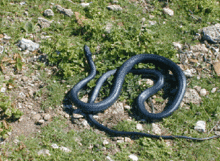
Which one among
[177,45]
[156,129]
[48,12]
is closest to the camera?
[156,129]

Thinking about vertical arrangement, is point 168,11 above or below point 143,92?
above

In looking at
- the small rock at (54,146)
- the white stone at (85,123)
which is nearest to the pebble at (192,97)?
the white stone at (85,123)

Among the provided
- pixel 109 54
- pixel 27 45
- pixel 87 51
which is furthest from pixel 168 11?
pixel 27 45

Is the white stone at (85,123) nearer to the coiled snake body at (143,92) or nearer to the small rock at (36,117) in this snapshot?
the coiled snake body at (143,92)

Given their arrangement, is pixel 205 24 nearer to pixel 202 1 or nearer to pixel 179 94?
pixel 202 1

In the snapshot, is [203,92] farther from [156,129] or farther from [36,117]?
[36,117]

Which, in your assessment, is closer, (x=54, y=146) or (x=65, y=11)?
(x=54, y=146)

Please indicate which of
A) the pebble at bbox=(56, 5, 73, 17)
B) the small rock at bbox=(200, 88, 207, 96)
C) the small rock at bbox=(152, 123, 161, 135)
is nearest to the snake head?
the pebble at bbox=(56, 5, 73, 17)
